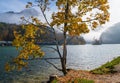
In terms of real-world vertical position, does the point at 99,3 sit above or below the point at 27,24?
above

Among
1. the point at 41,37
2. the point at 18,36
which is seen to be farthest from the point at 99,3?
the point at 18,36

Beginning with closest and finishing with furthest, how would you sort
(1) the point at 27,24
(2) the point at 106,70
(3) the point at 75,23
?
(3) the point at 75,23
(1) the point at 27,24
(2) the point at 106,70

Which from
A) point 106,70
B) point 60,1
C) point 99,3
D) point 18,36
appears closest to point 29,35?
point 18,36

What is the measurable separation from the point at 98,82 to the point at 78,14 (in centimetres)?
827

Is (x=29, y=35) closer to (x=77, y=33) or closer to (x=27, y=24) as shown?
(x=27, y=24)

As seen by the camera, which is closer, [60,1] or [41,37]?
[60,1]

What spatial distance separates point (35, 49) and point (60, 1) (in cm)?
593

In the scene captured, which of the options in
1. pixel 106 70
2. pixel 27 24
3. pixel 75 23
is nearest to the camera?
pixel 75 23

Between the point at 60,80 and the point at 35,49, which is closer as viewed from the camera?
the point at 60,80

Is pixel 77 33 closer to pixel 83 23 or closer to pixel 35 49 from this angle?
pixel 83 23

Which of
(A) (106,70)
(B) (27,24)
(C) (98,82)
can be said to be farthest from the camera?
(A) (106,70)

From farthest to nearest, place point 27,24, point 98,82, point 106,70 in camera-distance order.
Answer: point 106,70 < point 27,24 < point 98,82

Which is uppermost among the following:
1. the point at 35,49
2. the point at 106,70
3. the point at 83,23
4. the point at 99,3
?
the point at 99,3

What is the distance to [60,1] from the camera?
28.8 meters
